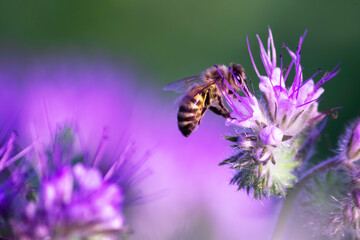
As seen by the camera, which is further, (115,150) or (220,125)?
(220,125)

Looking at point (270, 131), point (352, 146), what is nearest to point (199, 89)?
point (270, 131)

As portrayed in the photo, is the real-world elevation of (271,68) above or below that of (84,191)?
above

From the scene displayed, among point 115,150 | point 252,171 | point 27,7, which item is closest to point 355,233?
point 252,171

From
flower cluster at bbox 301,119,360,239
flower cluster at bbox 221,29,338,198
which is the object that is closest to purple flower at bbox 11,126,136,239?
flower cluster at bbox 221,29,338,198

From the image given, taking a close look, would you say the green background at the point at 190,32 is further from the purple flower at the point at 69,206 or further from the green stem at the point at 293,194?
the purple flower at the point at 69,206

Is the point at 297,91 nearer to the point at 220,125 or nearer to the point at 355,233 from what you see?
the point at 355,233

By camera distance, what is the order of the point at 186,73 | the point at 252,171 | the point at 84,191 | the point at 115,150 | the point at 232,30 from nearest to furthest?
the point at 84,191 < the point at 252,171 < the point at 115,150 < the point at 186,73 < the point at 232,30
